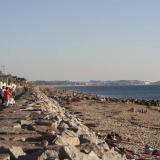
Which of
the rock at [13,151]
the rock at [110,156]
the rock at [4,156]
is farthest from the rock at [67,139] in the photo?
the rock at [4,156]

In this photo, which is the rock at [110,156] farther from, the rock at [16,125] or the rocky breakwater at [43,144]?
the rock at [16,125]

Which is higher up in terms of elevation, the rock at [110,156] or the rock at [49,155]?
the rock at [49,155]

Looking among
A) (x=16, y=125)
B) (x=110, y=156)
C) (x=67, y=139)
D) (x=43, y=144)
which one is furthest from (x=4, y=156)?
(x=16, y=125)

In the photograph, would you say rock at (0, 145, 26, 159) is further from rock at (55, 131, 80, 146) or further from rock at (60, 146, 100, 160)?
rock at (55, 131, 80, 146)

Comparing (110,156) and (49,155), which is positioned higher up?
(49,155)

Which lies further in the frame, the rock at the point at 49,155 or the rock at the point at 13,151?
the rock at the point at 13,151

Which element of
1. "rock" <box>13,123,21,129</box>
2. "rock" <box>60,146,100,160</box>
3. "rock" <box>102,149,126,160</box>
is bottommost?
"rock" <box>102,149,126,160</box>

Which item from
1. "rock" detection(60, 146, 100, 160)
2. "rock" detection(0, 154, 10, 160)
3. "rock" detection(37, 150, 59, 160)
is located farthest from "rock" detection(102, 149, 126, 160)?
"rock" detection(0, 154, 10, 160)

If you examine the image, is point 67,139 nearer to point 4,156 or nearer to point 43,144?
point 43,144

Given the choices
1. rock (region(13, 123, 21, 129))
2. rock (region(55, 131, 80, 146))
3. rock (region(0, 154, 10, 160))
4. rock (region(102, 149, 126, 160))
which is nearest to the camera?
rock (region(0, 154, 10, 160))

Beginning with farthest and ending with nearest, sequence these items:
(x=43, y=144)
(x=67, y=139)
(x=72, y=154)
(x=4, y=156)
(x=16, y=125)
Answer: (x=16, y=125)
(x=67, y=139)
(x=43, y=144)
(x=72, y=154)
(x=4, y=156)

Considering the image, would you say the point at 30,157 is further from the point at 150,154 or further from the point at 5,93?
the point at 5,93

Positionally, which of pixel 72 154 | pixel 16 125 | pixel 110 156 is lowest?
pixel 110 156

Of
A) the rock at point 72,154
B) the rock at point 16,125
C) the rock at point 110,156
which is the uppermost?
the rock at point 16,125
